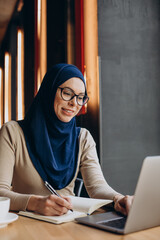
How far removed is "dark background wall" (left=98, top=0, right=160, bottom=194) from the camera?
208 centimetres

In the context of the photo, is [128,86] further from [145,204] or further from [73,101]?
[145,204]

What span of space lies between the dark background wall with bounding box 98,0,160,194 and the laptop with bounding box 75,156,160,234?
127 cm

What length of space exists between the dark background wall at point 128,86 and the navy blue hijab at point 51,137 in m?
0.60

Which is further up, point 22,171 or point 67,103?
point 67,103

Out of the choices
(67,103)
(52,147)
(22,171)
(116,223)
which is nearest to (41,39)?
(67,103)

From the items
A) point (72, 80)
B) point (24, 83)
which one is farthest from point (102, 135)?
point (24, 83)

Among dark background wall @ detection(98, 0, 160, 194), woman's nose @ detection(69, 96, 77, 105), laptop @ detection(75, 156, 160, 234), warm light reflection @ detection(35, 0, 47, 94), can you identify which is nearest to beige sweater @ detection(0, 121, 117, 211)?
woman's nose @ detection(69, 96, 77, 105)

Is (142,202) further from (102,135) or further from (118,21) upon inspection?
(118,21)

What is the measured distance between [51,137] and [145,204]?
0.81 m

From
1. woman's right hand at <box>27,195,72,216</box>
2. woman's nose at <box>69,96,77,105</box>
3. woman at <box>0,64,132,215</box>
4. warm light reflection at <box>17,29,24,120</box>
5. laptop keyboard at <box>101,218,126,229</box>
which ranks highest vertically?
warm light reflection at <box>17,29,24,120</box>

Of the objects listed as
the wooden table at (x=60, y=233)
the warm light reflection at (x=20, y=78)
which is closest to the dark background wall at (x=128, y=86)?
the wooden table at (x=60, y=233)

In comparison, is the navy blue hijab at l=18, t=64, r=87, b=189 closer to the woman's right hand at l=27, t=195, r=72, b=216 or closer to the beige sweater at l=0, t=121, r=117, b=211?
the beige sweater at l=0, t=121, r=117, b=211

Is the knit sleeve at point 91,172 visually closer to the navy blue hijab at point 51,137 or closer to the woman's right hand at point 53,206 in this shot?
the navy blue hijab at point 51,137

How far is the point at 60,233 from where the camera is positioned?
29.4 inches
